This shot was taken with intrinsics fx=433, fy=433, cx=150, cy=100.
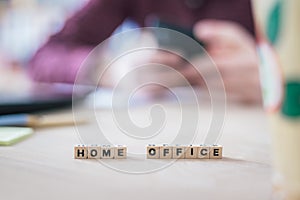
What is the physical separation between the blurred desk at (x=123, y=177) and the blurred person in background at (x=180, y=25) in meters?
0.54

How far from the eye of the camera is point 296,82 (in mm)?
227

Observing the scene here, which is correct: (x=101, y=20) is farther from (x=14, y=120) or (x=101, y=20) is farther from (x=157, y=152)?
(x=157, y=152)

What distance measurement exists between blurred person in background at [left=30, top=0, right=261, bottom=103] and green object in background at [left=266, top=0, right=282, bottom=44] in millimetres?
686

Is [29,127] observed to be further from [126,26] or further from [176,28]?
[126,26]

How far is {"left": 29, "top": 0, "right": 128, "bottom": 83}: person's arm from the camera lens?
116cm

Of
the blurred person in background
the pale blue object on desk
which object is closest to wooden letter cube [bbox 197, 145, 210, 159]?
the pale blue object on desk

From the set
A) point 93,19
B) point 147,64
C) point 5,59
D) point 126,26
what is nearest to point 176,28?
point 147,64

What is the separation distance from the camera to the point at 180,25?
104cm

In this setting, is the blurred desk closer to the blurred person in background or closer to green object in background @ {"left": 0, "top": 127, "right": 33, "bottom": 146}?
green object in background @ {"left": 0, "top": 127, "right": 33, "bottom": 146}

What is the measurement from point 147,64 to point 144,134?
1.51 ft

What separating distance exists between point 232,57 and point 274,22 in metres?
0.83

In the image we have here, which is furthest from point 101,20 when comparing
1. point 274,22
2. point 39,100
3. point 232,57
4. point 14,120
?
point 274,22

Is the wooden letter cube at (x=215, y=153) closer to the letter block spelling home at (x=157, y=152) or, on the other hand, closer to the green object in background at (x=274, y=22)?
the letter block spelling home at (x=157, y=152)

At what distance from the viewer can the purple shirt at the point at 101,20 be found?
3.87 ft
